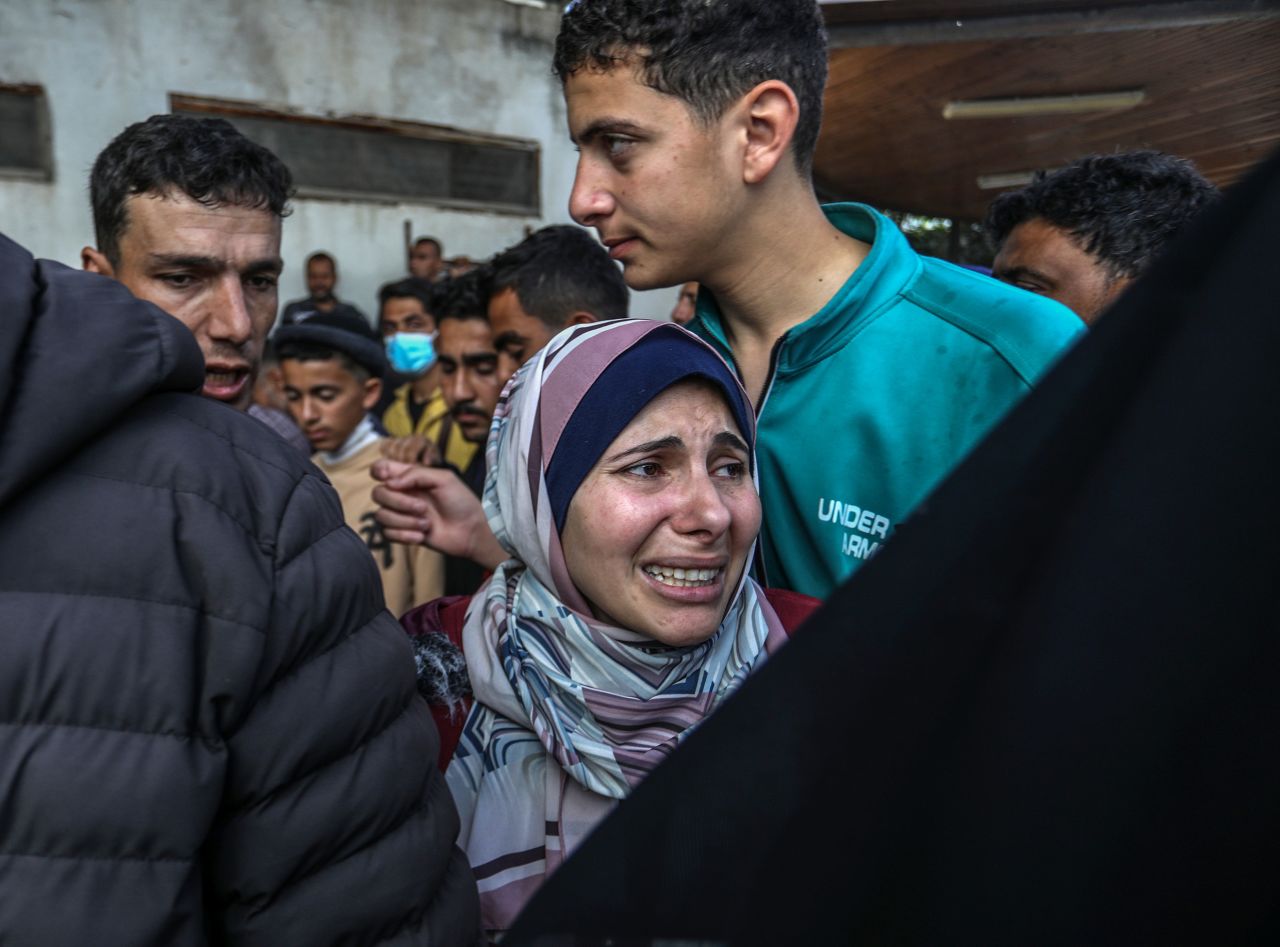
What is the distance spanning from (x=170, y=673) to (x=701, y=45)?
1393mm

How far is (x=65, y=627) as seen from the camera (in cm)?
91

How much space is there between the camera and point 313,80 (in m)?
8.63

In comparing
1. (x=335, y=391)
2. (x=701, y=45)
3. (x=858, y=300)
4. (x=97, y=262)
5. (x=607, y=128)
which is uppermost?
(x=701, y=45)

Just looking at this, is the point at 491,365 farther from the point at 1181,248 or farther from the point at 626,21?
the point at 1181,248

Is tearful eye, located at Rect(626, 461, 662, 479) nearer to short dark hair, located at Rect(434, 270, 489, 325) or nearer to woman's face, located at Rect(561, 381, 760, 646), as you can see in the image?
woman's face, located at Rect(561, 381, 760, 646)

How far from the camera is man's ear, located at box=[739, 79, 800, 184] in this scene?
73.9 inches

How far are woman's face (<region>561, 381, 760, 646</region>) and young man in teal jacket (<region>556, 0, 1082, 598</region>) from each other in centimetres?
17

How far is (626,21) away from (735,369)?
0.68m

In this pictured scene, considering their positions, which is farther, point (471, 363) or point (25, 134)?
point (25, 134)

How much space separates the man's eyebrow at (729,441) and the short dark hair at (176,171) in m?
1.31

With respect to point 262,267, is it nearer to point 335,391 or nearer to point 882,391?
point 882,391

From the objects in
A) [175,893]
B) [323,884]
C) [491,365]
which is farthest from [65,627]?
[491,365]

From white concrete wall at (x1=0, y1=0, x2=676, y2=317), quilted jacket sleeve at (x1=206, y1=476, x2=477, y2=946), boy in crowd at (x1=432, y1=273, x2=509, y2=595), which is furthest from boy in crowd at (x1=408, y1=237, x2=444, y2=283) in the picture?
quilted jacket sleeve at (x1=206, y1=476, x2=477, y2=946)

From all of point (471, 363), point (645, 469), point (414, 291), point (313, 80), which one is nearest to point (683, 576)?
point (645, 469)
